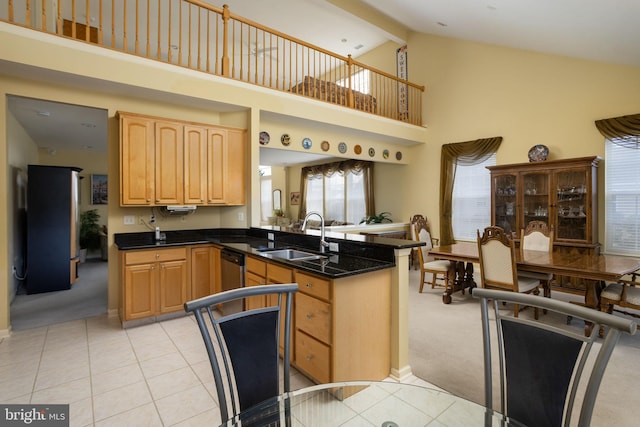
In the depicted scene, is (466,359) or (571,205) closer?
(466,359)

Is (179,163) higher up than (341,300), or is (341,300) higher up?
(179,163)

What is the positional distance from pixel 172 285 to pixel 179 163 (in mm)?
1464

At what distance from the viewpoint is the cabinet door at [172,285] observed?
3.56m

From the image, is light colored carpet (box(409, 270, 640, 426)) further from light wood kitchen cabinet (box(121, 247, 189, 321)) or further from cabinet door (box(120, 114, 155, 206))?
cabinet door (box(120, 114, 155, 206))

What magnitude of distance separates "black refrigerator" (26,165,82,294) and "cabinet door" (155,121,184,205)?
246 centimetres

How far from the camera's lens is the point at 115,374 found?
8.06ft

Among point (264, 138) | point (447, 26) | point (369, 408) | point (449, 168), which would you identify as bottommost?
point (369, 408)

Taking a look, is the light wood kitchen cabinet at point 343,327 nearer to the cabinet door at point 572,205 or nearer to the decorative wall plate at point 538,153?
the cabinet door at point 572,205

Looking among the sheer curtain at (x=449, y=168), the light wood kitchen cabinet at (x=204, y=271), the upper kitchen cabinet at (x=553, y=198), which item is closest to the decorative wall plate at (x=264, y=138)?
the light wood kitchen cabinet at (x=204, y=271)

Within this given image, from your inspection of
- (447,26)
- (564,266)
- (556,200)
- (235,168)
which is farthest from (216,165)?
(556,200)

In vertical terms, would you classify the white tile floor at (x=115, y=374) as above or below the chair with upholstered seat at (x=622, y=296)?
below

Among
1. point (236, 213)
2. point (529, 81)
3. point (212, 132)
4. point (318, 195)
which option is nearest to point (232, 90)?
point (212, 132)

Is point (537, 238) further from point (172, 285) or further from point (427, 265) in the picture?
point (172, 285)

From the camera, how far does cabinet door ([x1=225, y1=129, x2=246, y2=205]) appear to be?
420cm
